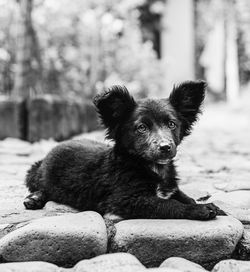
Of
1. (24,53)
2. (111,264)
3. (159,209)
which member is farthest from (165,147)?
(24,53)

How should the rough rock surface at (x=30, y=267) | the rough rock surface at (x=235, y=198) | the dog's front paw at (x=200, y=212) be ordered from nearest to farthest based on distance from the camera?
the rough rock surface at (x=30, y=267), the dog's front paw at (x=200, y=212), the rough rock surface at (x=235, y=198)

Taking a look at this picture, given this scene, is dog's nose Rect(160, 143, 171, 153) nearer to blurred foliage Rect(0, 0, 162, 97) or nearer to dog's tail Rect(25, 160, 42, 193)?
dog's tail Rect(25, 160, 42, 193)

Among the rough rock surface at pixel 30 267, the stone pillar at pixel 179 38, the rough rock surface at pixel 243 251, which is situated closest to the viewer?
the rough rock surface at pixel 30 267

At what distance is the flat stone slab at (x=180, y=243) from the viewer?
2775 millimetres

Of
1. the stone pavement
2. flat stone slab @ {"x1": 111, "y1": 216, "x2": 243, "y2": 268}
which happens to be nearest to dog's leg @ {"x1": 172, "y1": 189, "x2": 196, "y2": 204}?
the stone pavement

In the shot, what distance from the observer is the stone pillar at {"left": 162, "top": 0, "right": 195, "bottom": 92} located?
22.8m

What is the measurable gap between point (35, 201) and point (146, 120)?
42.7 inches

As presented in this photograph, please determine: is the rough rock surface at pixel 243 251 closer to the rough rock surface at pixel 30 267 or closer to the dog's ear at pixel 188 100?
the rough rock surface at pixel 30 267

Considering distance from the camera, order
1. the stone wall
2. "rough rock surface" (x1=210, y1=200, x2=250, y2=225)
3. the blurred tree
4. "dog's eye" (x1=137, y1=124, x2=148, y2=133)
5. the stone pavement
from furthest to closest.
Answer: the blurred tree, the stone wall, "dog's eye" (x1=137, y1=124, x2=148, y2=133), "rough rock surface" (x1=210, y1=200, x2=250, y2=225), the stone pavement

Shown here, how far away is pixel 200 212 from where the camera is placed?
9.95ft

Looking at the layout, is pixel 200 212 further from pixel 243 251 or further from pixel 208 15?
pixel 208 15

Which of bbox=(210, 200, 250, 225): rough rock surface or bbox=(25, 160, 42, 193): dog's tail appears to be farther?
bbox=(25, 160, 42, 193): dog's tail

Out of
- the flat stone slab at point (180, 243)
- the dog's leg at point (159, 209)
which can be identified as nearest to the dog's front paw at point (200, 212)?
the dog's leg at point (159, 209)

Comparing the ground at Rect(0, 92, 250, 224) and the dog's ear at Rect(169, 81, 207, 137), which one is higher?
the dog's ear at Rect(169, 81, 207, 137)
